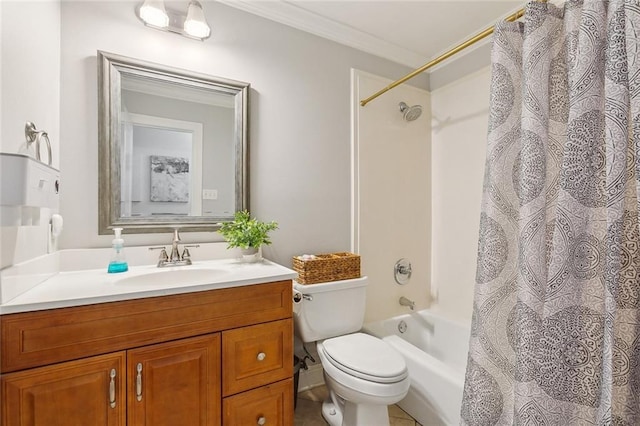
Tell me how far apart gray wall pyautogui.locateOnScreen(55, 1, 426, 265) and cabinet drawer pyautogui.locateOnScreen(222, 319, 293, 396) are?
59cm

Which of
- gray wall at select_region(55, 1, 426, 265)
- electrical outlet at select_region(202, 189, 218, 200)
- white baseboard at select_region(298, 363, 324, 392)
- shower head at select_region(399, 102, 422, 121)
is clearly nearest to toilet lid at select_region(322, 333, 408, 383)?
white baseboard at select_region(298, 363, 324, 392)

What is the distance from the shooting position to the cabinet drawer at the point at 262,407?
3.82ft

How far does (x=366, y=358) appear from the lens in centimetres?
139

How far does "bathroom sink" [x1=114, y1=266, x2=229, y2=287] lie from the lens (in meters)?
1.27

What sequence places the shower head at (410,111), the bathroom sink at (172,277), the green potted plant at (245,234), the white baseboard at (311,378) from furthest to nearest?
the shower head at (410,111) → the white baseboard at (311,378) → the green potted plant at (245,234) → the bathroom sink at (172,277)

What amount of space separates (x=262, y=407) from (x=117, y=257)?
3.13ft

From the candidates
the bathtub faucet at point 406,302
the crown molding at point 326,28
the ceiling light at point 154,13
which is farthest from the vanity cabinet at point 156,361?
the crown molding at point 326,28

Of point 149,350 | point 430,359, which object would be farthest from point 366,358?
point 149,350

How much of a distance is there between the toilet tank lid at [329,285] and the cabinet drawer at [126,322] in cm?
30

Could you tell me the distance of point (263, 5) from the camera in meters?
1.74

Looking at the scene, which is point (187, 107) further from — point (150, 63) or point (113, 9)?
point (113, 9)

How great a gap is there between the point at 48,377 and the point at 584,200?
1.70 meters

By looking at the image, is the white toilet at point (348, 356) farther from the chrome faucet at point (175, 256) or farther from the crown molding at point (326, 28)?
the crown molding at point (326, 28)

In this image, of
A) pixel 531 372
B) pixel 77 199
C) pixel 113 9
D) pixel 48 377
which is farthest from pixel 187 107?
pixel 531 372
